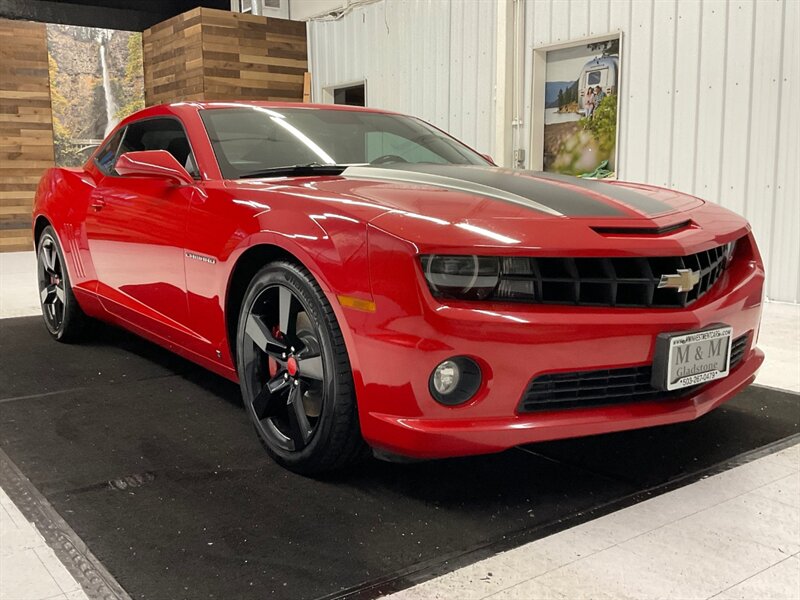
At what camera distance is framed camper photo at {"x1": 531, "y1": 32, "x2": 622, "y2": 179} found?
6.16 metres

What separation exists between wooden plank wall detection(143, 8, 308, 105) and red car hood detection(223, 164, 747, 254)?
24.6ft

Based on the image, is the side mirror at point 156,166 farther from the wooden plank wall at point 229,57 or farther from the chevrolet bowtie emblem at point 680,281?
the wooden plank wall at point 229,57

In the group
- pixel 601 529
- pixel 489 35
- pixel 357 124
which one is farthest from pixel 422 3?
pixel 601 529

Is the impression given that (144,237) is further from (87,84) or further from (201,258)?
(87,84)

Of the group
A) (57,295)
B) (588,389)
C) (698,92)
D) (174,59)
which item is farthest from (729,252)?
(174,59)

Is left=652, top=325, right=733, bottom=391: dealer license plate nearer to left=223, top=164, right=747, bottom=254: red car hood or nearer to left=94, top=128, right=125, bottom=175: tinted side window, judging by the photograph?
left=223, top=164, right=747, bottom=254: red car hood

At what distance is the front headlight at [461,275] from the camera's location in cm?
174

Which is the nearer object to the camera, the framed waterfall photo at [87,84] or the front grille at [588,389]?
the front grille at [588,389]

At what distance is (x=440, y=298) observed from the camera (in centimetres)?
173

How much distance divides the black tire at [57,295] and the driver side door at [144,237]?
0.48 meters

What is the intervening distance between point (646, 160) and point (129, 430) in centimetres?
464

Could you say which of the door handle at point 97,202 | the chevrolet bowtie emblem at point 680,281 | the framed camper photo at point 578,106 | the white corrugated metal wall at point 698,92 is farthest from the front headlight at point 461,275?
the framed camper photo at point 578,106

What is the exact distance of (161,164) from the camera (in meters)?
2.60

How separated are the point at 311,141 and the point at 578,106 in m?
4.33
